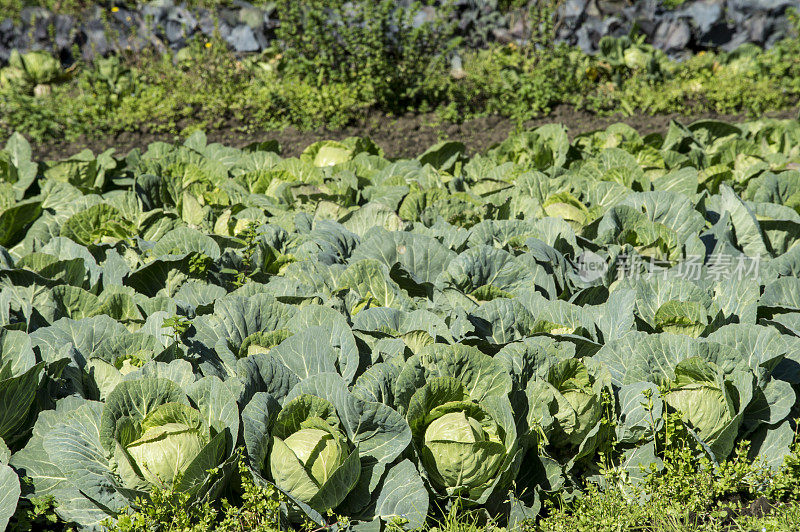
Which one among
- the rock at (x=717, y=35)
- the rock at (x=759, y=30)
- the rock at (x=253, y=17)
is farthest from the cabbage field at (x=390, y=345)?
the rock at (x=759, y=30)

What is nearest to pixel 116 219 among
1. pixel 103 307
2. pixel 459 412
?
pixel 103 307

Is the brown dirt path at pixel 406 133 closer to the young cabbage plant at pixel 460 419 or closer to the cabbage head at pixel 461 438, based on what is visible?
the young cabbage plant at pixel 460 419

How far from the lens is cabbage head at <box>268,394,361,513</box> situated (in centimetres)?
225

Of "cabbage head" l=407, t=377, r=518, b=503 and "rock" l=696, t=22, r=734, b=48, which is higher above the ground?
"cabbage head" l=407, t=377, r=518, b=503

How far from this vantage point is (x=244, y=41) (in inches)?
460

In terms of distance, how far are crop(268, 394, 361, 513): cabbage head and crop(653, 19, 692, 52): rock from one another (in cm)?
1181

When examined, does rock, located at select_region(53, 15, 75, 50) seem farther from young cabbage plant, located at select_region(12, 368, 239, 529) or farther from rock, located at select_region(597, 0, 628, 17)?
young cabbage plant, located at select_region(12, 368, 239, 529)

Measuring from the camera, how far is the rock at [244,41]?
38.2 feet

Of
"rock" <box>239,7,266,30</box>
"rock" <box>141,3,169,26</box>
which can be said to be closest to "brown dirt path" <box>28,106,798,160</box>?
"rock" <box>239,7,266,30</box>

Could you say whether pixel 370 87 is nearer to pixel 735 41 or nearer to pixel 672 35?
pixel 672 35

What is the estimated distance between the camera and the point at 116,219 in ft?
13.4

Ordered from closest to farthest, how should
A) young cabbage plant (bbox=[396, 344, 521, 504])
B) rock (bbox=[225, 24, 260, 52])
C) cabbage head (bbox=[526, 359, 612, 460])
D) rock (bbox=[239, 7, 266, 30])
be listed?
young cabbage plant (bbox=[396, 344, 521, 504]), cabbage head (bbox=[526, 359, 612, 460]), rock (bbox=[225, 24, 260, 52]), rock (bbox=[239, 7, 266, 30])

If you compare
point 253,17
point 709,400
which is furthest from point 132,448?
point 253,17

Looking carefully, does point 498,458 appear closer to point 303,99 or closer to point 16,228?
point 16,228
